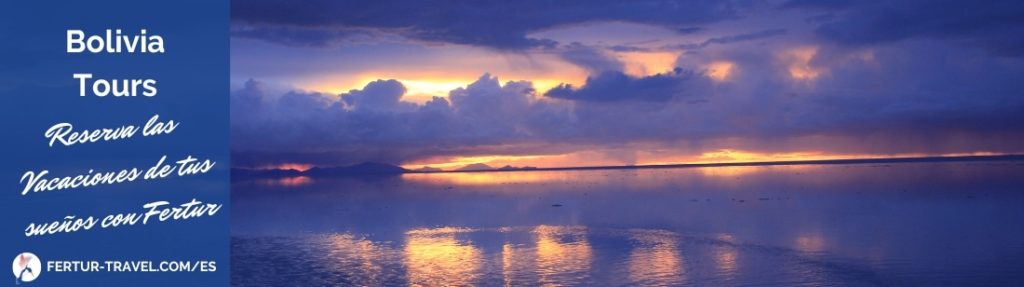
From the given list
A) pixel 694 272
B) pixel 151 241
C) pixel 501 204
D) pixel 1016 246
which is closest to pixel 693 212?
pixel 501 204

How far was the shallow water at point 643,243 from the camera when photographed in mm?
19984

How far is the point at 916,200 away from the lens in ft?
140

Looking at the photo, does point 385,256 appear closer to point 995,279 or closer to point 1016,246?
point 995,279

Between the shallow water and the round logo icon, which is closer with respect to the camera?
the round logo icon

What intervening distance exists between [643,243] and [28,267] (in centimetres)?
1685

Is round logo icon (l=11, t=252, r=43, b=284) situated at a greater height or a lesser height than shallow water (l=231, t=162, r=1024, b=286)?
greater

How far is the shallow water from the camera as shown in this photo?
20.0 metres

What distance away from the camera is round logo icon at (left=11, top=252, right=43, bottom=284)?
13.1 meters

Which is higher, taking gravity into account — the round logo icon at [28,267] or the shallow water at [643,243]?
the round logo icon at [28,267]

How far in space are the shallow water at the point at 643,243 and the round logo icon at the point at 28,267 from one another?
6.39 meters

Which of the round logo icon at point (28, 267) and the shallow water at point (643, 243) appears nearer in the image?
the round logo icon at point (28, 267)

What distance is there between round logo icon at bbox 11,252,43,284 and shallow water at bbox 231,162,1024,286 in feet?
21.0

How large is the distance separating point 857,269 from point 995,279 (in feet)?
9.49

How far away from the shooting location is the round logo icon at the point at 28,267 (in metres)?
13.1
